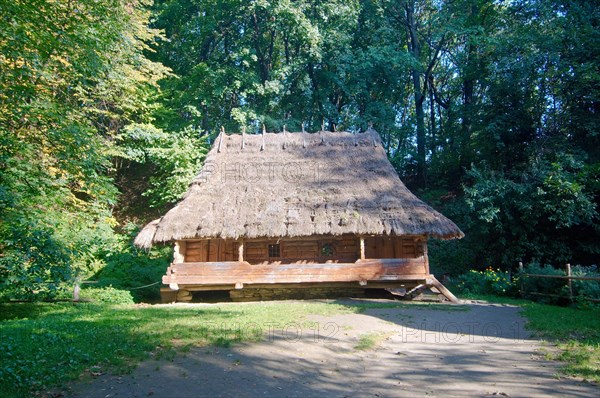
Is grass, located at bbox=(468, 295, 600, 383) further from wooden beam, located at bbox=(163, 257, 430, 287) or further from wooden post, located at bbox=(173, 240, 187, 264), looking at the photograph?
wooden post, located at bbox=(173, 240, 187, 264)

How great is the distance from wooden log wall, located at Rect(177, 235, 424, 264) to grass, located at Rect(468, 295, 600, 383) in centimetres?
407

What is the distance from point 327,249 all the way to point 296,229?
2500 mm

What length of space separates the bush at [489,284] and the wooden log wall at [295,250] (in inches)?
116

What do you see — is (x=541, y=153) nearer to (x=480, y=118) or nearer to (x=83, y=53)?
(x=480, y=118)

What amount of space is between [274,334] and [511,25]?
24370 mm

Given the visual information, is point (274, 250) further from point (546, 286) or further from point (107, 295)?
point (546, 286)

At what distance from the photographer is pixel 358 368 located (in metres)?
6.54

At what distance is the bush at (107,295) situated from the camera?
540 inches

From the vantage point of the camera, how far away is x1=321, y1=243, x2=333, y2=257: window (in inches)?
626

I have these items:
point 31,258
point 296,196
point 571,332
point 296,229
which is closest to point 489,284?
point 571,332

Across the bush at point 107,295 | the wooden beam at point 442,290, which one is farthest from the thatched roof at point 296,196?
the bush at point 107,295

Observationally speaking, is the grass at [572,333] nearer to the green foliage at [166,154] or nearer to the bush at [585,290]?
the bush at [585,290]

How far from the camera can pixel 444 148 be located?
27766 mm

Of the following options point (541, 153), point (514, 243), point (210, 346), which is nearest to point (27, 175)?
point (210, 346)
